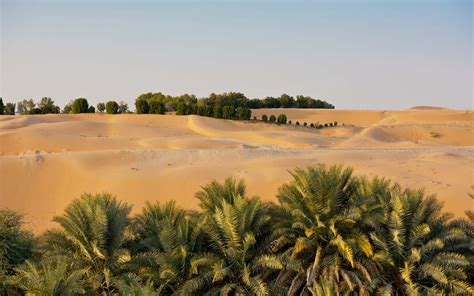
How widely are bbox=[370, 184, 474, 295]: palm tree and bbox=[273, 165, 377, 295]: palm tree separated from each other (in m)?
0.42

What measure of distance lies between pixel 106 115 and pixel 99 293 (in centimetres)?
4203

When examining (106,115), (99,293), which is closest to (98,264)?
(99,293)

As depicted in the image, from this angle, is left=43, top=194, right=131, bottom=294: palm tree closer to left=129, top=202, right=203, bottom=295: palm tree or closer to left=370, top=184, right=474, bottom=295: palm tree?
left=129, top=202, right=203, bottom=295: palm tree

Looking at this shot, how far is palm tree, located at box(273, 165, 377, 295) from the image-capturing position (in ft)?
40.1

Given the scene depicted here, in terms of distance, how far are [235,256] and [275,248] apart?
94cm

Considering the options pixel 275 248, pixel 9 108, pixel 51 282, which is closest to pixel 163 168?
pixel 275 248

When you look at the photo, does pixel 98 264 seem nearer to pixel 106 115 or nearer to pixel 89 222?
pixel 89 222

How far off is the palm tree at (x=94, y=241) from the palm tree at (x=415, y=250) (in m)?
5.67

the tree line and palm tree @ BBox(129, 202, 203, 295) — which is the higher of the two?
the tree line

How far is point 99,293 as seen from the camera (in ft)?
40.8

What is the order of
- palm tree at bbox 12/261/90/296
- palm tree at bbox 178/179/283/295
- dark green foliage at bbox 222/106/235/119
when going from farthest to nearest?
dark green foliage at bbox 222/106/235/119 → palm tree at bbox 178/179/283/295 → palm tree at bbox 12/261/90/296

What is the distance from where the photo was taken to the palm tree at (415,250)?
12.0 metres

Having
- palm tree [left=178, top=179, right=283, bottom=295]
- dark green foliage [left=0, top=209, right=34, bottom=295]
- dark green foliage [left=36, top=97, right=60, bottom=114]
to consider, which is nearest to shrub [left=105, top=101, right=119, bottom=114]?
dark green foliage [left=36, top=97, right=60, bottom=114]

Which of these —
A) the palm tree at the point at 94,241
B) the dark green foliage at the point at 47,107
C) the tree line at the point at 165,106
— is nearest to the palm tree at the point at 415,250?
the palm tree at the point at 94,241
